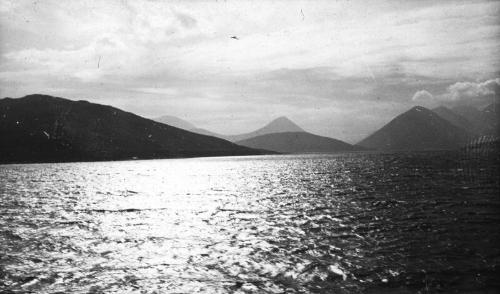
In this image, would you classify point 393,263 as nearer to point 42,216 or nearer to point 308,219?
point 308,219

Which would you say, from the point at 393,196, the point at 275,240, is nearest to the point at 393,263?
the point at 275,240

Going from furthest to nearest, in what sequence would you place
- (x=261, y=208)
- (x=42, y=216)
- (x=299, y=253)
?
(x=261, y=208) < (x=42, y=216) < (x=299, y=253)

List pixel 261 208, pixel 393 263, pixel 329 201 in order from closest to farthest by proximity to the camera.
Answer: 1. pixel 393 263
2. pixel 261 208
3. pixel 329 201

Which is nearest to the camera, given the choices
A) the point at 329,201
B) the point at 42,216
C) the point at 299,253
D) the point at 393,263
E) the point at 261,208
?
the point at 393,263

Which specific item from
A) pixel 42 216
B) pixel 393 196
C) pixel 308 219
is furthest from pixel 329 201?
pixel 42 216

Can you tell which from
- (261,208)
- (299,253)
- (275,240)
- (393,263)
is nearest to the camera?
(393,263)

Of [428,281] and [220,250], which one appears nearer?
[428,281]

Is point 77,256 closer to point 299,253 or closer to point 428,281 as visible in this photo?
point 299,253

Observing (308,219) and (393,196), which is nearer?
(308,219)
